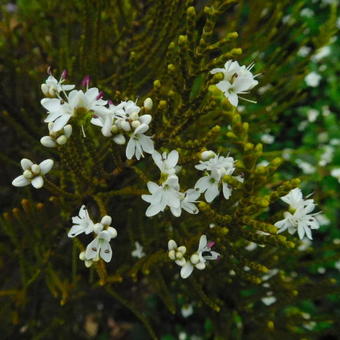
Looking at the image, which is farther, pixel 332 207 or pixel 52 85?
pixel 332 207

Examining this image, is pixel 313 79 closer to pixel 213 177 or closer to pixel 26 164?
pixel 213 177

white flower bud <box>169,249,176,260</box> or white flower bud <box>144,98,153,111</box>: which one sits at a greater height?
white flower bud <box>144,98,153,111</box>

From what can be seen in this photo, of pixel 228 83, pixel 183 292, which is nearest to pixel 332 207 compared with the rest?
pixel 183 292

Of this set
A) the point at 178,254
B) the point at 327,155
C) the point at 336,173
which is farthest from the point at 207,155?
the point at 327,155

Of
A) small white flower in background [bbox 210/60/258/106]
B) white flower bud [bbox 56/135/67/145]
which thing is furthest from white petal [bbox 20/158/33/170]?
small white flower in background [bbox 210/60/258/106]

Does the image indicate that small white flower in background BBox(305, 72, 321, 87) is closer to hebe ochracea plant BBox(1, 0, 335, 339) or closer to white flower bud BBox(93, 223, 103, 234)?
hebe ochracea plant BBox(1, 0, 335, 339)

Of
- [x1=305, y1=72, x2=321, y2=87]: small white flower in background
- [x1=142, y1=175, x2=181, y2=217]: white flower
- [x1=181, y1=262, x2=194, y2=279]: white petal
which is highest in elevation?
[x1=142, y1=175, x2=181, y2=217]: white flower

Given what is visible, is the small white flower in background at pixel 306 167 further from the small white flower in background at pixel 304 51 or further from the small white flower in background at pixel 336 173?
the small white flower in background at pixel 304 51

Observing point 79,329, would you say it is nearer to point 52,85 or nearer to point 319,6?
point 52,85
